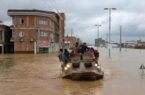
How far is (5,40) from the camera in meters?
80.2

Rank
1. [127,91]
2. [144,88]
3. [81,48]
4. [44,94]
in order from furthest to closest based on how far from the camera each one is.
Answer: [81,48]
[144,88]
[127,91]
[44,94]

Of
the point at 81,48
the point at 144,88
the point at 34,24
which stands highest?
the point at 34,24

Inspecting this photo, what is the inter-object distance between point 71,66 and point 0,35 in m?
59.0

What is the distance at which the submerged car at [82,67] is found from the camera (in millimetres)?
21391

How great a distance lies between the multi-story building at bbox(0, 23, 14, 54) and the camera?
258 ft

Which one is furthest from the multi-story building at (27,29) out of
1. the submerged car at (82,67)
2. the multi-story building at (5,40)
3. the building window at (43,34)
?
the submerged car at (82,67)

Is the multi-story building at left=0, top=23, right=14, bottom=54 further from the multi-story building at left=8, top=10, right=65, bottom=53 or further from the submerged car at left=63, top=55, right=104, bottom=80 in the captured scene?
the submerged car at left=63, top=55, right=104, bottom=80

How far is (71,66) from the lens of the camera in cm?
2177

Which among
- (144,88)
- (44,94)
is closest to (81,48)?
(144,88)

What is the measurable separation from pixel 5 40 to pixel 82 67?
6091 centimetres

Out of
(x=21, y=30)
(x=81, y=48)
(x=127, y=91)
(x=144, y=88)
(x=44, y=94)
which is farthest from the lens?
(x=21, y=30)

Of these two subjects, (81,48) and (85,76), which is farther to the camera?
(81,48)

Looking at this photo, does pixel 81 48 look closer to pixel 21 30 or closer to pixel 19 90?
pixel 19 90

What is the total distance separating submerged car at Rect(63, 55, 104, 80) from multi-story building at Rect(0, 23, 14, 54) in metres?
58.4
